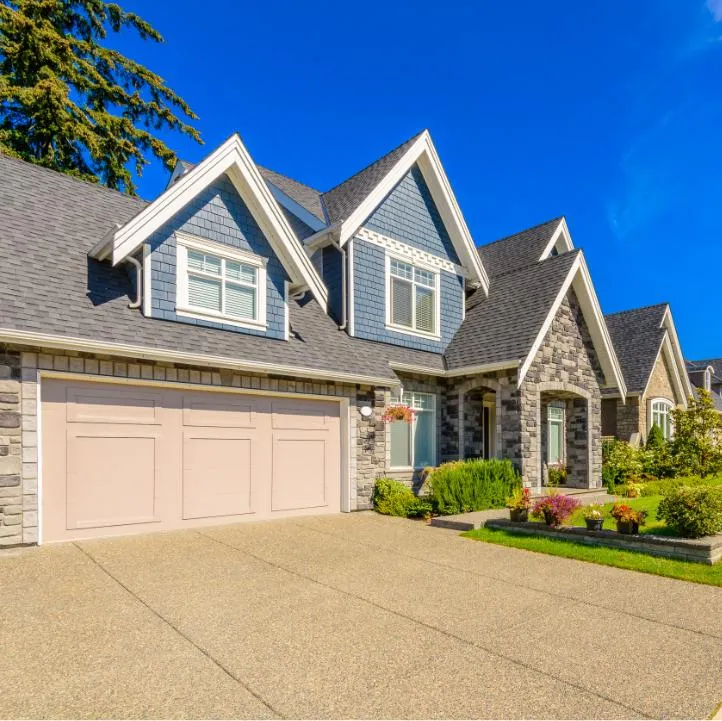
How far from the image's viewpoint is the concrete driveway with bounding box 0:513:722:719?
381 centimetres

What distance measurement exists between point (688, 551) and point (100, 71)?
89.0ft

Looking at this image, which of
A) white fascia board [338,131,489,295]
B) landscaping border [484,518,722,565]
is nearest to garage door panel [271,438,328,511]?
landscaping border [484,518,722,565]

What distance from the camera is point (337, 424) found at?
12.1 meters

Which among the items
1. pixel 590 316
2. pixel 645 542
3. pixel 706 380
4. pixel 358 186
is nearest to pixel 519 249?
pixel 590 316

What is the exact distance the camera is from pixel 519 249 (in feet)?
63.8

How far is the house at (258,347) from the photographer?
8.57 metres

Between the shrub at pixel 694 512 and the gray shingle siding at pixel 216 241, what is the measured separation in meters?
7.72

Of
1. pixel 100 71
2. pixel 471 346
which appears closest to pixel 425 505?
pixel 471 346

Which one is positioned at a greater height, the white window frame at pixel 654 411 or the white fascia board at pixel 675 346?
the white fascia board at pixel 675 346

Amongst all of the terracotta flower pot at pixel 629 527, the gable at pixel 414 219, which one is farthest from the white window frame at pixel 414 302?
the terracotta flower pot at pixel 629 527

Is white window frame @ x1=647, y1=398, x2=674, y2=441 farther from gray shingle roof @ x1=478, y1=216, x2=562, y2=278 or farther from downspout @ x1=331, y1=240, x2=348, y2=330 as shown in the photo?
downspout @ x1=331, y1=240, x2=348, y2=330

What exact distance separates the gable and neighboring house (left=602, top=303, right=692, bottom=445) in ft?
36.4

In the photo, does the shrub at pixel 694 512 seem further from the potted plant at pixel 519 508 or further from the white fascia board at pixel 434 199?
the white fascia board at pixel 434 199

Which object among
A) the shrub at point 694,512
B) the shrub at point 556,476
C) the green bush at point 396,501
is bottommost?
the shrub at point 556,476
